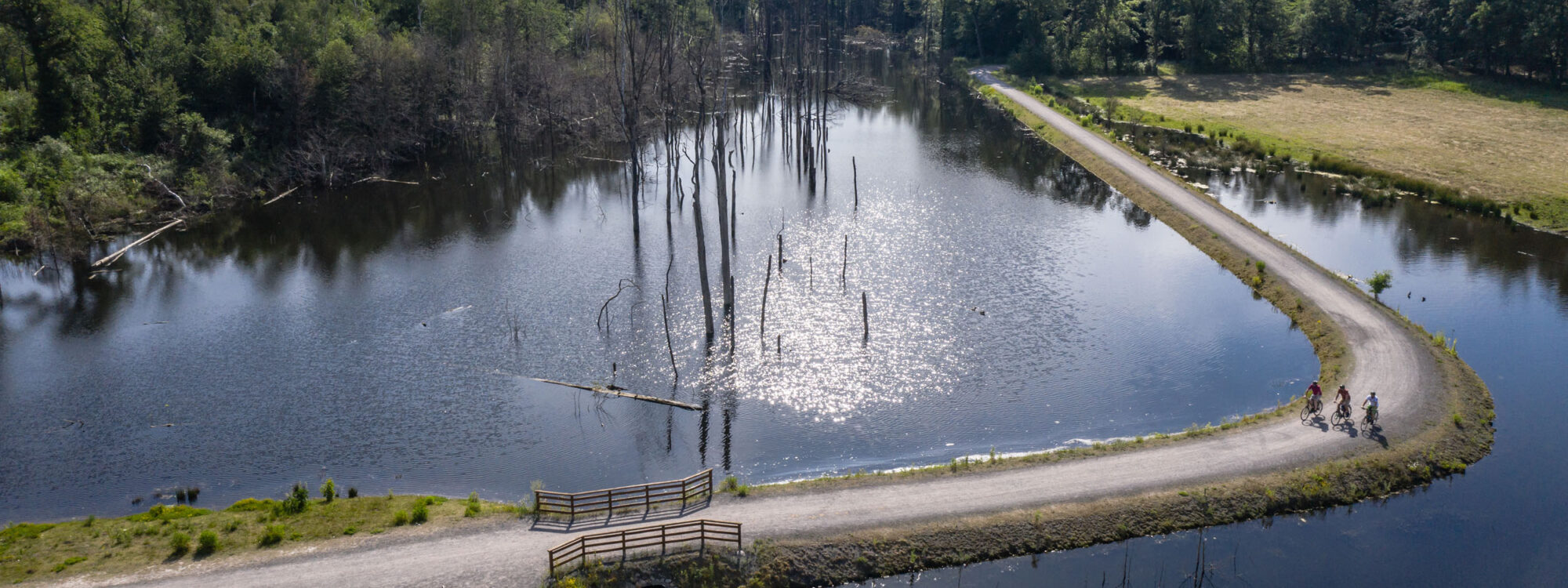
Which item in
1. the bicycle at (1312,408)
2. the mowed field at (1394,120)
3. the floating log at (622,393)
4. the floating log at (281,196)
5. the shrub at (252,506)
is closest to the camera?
the shrub at (252,506)

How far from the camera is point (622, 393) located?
134ft

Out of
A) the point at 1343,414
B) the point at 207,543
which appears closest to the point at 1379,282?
the point at 1343,414

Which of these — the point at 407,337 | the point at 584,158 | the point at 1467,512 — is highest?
the point at 584,158

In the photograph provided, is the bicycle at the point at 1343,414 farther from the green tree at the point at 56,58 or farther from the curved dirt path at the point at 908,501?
the green tree at the point at 56,58

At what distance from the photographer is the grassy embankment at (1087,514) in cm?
2856

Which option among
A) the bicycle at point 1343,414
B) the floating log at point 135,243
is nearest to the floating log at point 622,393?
the bicycle at point 1343,414

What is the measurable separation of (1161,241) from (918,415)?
31.0 metres

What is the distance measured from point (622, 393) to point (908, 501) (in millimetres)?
14633

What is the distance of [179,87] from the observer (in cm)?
7794

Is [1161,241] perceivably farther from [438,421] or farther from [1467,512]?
[438,421]

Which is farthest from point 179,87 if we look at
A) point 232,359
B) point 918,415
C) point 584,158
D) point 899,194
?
point 918,415

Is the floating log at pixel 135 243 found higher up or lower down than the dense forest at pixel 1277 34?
lower down

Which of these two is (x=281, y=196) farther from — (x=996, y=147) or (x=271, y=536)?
(x=996, y=147)

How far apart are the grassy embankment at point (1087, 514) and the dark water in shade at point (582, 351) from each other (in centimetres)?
495
